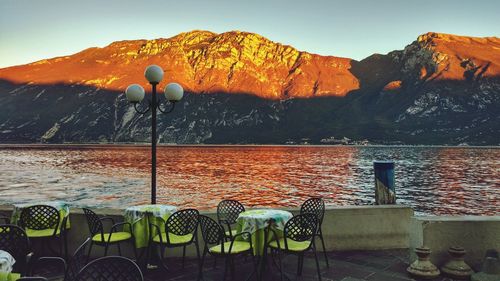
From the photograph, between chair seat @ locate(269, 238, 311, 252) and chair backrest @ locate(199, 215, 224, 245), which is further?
chair backrest @ locate(199, 215, 224, 245)

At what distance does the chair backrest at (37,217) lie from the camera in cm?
763

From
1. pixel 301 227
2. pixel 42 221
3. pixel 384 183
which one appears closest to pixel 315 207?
pixel 384 183

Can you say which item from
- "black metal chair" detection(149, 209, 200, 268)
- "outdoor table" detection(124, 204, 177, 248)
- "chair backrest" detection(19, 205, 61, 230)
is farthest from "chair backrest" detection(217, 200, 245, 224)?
"chair backrest" detection(19, 205, 61, 230)

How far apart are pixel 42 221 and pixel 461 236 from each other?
Result: 23.4ft

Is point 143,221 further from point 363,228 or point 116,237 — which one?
point 363,228

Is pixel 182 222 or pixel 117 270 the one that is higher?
pixel 117 270

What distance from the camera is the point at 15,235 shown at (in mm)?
5715

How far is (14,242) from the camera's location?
5.73 m

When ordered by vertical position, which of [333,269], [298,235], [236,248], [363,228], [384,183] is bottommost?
[333,269]

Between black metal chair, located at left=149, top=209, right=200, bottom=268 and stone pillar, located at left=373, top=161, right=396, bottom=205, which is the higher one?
stone pillar, located at left=373, top=161, right=396, bottom=205

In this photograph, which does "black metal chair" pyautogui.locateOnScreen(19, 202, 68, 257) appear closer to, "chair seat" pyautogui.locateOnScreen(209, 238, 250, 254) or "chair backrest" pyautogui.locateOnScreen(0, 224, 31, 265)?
"chair backrest" pyautogui.locateOnScreen(0, 224, 31, 265)

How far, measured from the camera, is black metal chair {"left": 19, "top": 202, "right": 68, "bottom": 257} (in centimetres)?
759

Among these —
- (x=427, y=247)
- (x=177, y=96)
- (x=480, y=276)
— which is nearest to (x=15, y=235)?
(x=177, y=96)

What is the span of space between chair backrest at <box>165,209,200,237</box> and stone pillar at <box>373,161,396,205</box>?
3850 millimetres
